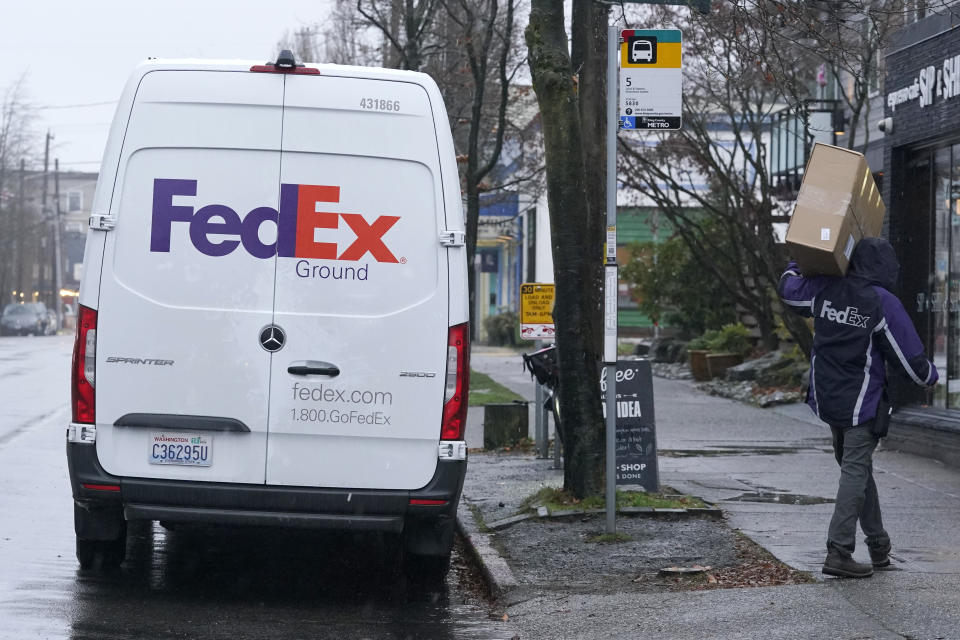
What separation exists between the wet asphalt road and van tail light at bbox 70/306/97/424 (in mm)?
953

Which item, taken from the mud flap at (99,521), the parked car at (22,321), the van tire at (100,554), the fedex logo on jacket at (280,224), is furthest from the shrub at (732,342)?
the parked car at (22,321)

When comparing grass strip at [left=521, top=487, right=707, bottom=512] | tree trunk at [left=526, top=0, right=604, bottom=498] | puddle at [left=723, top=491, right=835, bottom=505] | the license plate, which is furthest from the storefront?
the license plate

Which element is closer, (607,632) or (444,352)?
(607,632)

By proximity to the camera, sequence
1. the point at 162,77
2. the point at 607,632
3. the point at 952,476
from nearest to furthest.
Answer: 1. the point at 607,632
2. the point at 162,77
3. the point at 952,476

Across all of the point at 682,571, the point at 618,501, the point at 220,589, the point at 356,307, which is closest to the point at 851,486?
the point at 682,571

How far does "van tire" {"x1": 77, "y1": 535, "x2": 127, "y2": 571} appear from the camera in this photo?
284 inches

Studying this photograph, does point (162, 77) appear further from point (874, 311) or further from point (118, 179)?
point (874, 311)

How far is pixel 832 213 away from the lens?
23.3ft

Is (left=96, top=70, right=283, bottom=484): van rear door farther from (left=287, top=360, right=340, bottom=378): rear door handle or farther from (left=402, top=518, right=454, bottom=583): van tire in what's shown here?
(left=402, top=518, right=454, bottom=583): van tire

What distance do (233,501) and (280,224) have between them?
1366mm

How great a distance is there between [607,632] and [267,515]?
173 centimetres

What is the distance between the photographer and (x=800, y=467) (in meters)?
12.0

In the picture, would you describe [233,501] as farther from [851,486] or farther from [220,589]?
[851,486]

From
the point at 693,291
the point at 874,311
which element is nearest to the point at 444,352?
the point at 874,311
